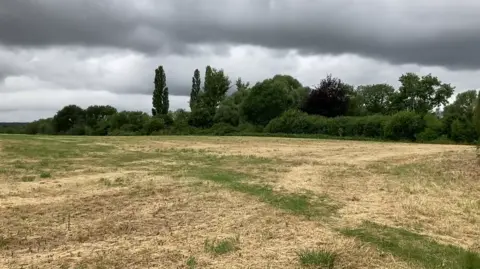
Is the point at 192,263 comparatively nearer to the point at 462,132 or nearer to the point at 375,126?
the point at 462,132

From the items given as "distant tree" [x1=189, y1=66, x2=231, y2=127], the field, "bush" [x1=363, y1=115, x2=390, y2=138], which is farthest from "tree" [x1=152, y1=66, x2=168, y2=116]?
the field

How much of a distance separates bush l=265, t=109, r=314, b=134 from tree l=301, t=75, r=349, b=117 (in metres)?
4.64

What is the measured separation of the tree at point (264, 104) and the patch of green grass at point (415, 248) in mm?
41306

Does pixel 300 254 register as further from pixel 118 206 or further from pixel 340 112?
pixel 340 112

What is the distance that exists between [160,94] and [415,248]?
6310cm

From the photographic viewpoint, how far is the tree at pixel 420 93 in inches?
2167

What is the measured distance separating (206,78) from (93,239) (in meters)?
58.4

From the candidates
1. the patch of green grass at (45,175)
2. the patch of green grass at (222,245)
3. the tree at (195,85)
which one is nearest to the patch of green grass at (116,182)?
the patch of green grass at (45,175)

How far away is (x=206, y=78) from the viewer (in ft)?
210

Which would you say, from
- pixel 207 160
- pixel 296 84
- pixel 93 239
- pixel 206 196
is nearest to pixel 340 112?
pixel 296 84

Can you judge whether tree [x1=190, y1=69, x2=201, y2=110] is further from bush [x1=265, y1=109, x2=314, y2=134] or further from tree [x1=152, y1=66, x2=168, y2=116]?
bush [x1=265, y1=109, x2=314, y2=134]

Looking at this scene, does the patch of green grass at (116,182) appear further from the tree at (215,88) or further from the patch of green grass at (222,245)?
the tree at (215,88)

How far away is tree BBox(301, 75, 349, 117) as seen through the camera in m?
44.5

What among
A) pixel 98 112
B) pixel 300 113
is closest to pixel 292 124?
pixel 300 113
